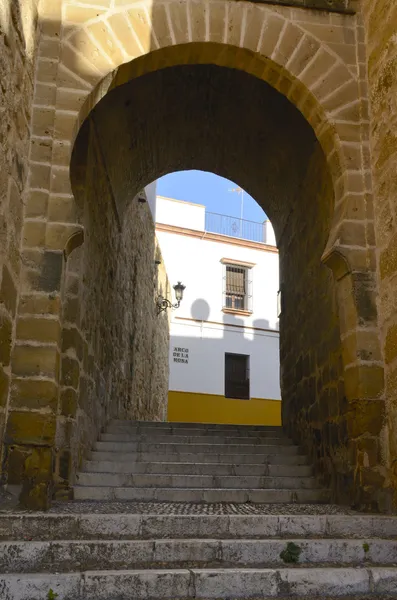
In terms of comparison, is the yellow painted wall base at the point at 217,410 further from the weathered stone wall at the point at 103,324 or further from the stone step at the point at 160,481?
the stone step at the point at 160,481

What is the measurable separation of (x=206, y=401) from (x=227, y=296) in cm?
343

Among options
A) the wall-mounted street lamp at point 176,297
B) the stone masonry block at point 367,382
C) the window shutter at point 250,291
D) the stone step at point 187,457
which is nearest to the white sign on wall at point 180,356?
the window shutter at point 250,291

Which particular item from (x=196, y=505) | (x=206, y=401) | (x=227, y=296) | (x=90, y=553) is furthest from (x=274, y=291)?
(x=90, y=553)

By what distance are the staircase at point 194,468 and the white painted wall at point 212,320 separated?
10.1m

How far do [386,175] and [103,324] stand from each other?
11.3 feet

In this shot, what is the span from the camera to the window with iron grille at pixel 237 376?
17.5 m

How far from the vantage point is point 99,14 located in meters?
4.88

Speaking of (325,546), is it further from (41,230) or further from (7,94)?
(7,94)

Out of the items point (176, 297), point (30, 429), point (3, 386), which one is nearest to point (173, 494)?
point (30, 429)

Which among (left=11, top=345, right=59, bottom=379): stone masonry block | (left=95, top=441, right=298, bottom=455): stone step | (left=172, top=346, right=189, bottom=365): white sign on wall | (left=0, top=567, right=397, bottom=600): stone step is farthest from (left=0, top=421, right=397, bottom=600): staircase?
(left=172, top=346, right=189, bottom=365): white sign on wall

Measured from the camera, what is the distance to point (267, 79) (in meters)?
5.09

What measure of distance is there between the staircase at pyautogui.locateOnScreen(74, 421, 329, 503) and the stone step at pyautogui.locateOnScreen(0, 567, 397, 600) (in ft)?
5.85

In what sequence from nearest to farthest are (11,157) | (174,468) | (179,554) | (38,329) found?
(179,554), (11,157), (38,329), (174,468)

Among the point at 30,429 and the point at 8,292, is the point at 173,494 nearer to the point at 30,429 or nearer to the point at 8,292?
the point at 30,429
